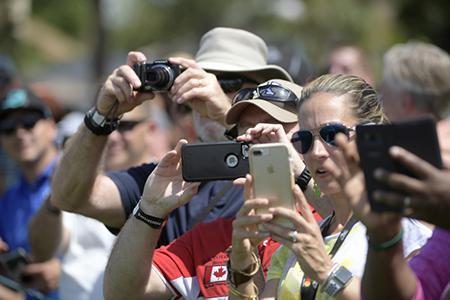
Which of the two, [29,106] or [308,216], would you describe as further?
[29,106]

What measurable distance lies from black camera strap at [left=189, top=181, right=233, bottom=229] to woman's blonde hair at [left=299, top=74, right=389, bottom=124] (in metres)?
0.85

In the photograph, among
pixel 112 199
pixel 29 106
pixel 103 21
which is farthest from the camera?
pixel 103 21

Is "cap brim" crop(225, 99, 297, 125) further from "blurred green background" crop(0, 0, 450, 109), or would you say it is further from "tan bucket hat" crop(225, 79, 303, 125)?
"blurred green background" crop(0, 0, 450, 109)

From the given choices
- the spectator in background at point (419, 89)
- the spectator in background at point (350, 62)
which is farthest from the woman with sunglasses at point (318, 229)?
the spectator in background at point (350, 62)

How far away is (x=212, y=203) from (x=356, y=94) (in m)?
1.04

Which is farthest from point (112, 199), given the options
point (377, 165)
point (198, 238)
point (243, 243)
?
point (377, 165)

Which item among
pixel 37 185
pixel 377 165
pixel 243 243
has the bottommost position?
pixel 37 185

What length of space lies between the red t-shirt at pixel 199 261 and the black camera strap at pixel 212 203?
1.02 ft

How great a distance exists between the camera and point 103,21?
32094 mm

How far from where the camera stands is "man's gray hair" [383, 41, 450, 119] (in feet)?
18.1

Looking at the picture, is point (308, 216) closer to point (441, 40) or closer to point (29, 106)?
point (29, 106)

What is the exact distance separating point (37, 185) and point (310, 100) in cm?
387

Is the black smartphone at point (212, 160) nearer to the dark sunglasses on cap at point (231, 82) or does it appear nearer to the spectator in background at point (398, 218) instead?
the spectator in background at point (398, 218)

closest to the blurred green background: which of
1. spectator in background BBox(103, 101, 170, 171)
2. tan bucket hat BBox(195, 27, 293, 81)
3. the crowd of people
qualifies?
spectator in background BBox(103, 101, 170, 171)
